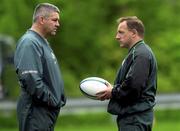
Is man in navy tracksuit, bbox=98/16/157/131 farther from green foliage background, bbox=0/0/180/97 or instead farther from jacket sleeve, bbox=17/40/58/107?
green foliage background, bbox=0/0/180/97

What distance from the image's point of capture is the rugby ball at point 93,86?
380 inches

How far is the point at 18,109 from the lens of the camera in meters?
9.32

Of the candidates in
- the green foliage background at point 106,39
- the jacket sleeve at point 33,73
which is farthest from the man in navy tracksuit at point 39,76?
the green foliage background at point 106,39

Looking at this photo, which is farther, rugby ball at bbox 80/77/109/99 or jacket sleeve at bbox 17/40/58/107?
rugby ball at bbox 80/77/109/99

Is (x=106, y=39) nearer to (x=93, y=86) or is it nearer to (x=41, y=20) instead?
(x=93, y=86)

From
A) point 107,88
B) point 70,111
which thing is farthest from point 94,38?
point 107,88

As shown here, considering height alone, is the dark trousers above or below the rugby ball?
below

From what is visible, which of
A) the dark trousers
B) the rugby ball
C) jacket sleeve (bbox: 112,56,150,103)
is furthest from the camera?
the rugby ball

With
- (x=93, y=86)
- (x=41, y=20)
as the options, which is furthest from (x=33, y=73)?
(x=93, y=86)

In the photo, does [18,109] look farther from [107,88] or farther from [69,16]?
[69,16]

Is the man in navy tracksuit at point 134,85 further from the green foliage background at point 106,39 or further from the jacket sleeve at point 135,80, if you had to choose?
the green foliage background at point 106,39

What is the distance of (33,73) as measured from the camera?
29.6 ft

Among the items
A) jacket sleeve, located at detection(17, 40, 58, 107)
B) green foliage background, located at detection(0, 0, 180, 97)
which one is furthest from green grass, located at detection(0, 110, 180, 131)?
jacket sleeve, located at detection(17, 40, 58, 107)

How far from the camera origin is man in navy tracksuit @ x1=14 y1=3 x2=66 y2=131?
356 inches
